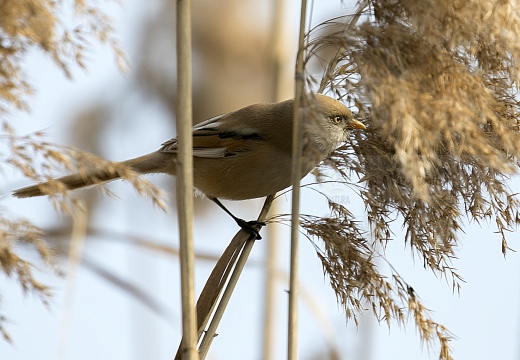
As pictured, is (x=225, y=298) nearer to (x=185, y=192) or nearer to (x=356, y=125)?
(x=185, y=192)

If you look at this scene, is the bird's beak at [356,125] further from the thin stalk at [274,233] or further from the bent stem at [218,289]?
the thin stalk at [274,233]

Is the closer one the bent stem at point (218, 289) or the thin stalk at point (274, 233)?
the bent stem at point (218, 289)

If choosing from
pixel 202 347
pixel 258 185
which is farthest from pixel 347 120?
pixel 202 347

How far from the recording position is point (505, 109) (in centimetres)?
149

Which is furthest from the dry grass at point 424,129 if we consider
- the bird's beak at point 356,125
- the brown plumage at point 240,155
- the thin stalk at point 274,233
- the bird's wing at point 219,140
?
the thin stalk at point 274,233

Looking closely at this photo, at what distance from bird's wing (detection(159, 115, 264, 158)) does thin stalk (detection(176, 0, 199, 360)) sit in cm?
120

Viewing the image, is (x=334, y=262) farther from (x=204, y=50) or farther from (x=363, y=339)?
(x=204, y=50)

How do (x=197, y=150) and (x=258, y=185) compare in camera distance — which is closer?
(x=258, y=185)

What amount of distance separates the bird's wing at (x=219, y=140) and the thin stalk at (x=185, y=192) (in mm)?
1198

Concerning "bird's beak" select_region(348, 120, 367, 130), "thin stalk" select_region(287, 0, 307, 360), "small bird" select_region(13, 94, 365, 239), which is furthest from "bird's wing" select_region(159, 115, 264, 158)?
"thin stalk" select_region(287, 0, 307, 360)

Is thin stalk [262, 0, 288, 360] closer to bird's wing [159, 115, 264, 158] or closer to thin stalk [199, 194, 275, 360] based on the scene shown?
bird's wing [159, 115, 264, 158]

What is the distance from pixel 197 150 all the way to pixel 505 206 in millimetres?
1389

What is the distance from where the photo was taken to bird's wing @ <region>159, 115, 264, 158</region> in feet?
8.25

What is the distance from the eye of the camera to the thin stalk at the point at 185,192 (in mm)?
1253
